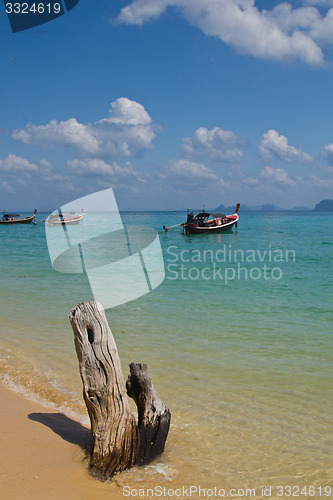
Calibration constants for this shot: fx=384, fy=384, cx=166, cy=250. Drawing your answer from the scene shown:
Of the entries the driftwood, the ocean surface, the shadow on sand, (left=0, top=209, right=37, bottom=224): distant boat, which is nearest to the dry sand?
the shadow on sand

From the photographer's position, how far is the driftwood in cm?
379

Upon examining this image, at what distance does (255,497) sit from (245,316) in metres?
7.36

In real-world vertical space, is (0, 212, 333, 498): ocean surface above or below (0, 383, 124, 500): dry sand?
below

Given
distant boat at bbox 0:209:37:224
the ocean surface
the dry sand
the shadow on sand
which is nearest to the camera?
the dry sand

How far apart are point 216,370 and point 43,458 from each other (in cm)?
376

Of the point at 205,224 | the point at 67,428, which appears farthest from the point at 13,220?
the point at 67,428

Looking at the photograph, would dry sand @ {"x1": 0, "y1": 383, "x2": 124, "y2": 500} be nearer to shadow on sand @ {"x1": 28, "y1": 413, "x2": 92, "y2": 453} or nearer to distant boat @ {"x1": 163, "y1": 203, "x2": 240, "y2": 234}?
shadow on sand @ {"x1": 28, "y1": 413, "x2": 92, "y2": 453}

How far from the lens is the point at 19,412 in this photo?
15.7 feet

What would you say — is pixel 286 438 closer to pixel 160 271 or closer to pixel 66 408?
pixel 66 408

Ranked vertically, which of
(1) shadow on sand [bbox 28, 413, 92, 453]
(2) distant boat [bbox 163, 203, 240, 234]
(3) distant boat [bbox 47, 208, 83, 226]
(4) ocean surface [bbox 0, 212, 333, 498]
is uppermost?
(3) distant boat [bbox 47, 208, 83, 226]

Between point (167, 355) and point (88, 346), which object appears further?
point (167, 355)

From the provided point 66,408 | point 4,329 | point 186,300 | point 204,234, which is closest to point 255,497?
point 66,408

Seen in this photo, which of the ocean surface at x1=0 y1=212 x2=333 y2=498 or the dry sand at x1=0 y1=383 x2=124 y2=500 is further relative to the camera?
the ocean surface at x1=0 y1=212 x2=333 y2=498

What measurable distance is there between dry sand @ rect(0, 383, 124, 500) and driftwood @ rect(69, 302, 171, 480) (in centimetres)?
22
